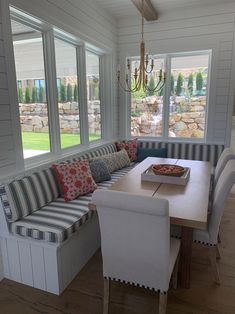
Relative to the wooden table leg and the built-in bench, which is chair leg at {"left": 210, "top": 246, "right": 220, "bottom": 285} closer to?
the wooden table leg

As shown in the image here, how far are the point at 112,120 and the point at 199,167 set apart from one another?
6.61ft

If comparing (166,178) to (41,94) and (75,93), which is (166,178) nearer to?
(41,94)

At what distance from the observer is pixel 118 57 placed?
432cm

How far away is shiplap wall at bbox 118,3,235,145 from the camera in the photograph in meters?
3.63

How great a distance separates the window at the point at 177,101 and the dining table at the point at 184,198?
1865 millimetres

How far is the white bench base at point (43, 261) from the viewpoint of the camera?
5.96 feet

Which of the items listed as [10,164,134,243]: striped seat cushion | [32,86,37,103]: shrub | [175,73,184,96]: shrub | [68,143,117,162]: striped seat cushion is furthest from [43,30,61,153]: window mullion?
[175,73,184,96]: shrub

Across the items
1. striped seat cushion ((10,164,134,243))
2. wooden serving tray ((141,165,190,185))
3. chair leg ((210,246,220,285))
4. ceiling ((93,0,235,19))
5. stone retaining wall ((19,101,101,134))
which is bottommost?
chair leg ((210,246,220,285))

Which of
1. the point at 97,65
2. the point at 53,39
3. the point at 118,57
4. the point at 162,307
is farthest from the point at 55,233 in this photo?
the point at 118,57

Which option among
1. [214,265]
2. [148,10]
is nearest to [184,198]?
[214,265]

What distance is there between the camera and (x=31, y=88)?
8.36ft

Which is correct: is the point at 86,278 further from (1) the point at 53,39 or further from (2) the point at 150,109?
(2) the point at 150,109

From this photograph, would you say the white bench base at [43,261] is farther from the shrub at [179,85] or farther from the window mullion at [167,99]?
the shrub at [179,85]

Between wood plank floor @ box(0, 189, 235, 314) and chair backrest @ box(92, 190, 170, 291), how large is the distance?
39 cm
